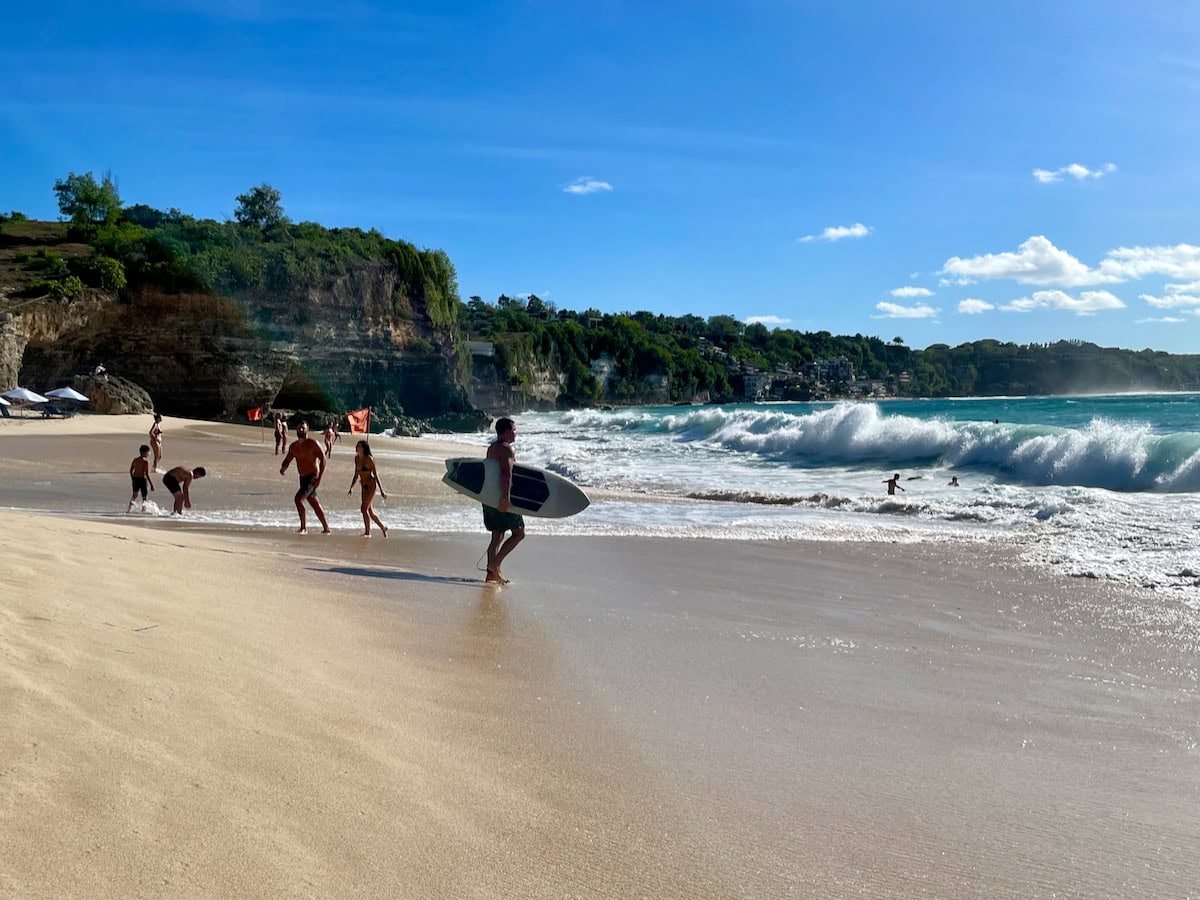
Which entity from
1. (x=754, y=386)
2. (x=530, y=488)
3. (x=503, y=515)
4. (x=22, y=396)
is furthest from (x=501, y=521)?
(x=754, y=386)

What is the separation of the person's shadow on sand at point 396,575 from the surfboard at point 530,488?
3.26ft

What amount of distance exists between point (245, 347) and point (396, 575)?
37878 millimetres

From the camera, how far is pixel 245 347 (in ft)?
140

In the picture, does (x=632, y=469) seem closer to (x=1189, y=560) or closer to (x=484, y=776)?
(x=1189, y=560)

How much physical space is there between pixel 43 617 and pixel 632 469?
854 inches

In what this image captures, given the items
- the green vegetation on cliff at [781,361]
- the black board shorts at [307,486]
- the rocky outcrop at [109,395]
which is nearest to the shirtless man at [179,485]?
the black board shorts at [307,486]

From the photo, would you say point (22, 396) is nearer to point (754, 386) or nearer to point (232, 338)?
point (232, 338)

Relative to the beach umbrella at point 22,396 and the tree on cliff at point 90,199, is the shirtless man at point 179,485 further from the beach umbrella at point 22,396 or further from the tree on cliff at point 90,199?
the tree on cliff at point 90,199

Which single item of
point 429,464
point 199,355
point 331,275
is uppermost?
point 331,275

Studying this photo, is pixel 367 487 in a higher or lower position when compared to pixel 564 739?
higher

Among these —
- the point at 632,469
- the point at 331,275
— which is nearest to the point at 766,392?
the point at 331,275

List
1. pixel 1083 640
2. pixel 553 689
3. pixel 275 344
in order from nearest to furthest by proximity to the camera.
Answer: pixel 553 689
pixel 1083 640
pixel 275 344

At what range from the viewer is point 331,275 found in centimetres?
4806

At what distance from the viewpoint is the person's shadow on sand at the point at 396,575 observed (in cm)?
807
